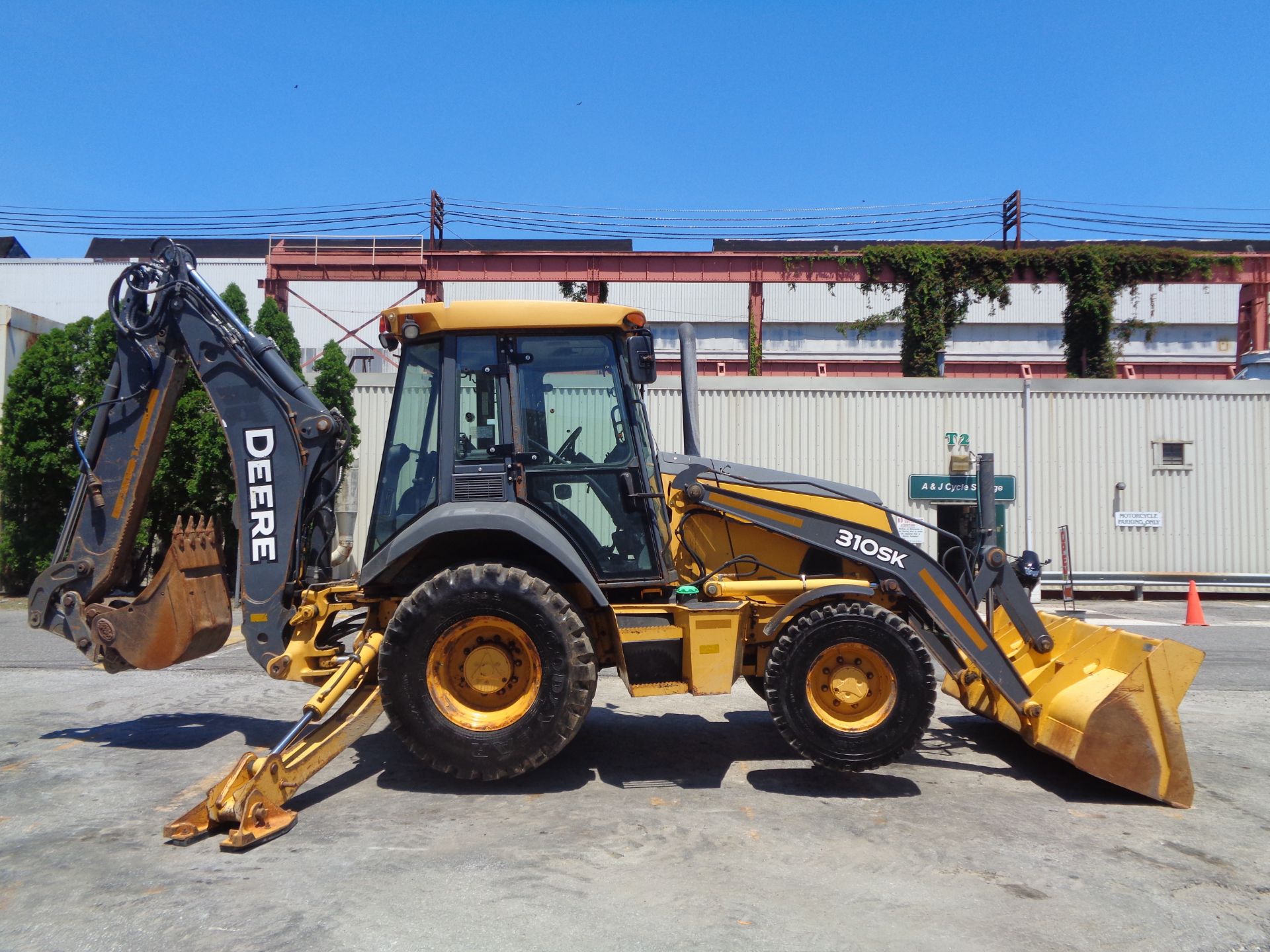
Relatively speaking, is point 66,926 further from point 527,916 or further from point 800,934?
point 800,934

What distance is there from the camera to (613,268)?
21.8 metres

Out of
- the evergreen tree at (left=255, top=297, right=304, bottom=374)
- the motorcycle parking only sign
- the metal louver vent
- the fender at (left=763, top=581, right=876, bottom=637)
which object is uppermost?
the evergreen tree at (left=255, top=297, right=304, bottom=374)

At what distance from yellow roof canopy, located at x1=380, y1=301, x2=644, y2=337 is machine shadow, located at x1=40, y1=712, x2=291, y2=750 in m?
3.09

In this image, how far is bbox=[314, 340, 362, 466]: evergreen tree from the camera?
53.7 feet

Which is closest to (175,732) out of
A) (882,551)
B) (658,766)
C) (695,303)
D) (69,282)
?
(658,766)

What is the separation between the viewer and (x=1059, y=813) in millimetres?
4992

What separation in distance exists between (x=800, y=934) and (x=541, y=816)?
1.68 metres

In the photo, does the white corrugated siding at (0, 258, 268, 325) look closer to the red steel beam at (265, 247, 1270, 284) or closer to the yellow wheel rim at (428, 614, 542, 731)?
the red steel beam at (265, 247, 1270, 284)

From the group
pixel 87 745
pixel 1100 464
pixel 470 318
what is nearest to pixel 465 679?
pixel 470 318

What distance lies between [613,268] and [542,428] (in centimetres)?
1692

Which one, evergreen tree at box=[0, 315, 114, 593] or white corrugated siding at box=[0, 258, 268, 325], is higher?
white corrugated siding at box=[0, 258, 268, 325]

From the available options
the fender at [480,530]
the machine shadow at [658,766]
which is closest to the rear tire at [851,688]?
the machine shadow at [658,766]

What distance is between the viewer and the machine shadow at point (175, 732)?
20.7ft

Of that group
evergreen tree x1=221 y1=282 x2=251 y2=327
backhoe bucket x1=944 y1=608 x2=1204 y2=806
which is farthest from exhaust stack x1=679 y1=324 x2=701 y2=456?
A: evergreen tree x1=221 y1=282 x2=251 y2=327
